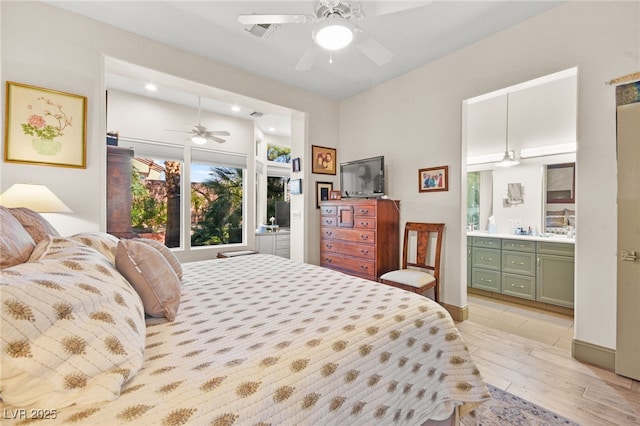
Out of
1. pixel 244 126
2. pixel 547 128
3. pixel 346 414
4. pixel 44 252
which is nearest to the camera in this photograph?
pixel 346 414

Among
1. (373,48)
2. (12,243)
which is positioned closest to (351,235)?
(373,48)

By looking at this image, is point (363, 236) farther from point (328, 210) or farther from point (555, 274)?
point (555, 274)

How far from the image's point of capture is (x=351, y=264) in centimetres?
361

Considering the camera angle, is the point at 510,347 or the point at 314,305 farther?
the point at 510,347

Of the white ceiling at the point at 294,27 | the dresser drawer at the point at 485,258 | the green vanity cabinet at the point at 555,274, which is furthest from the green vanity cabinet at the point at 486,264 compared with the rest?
the white ceiling at the point at 294,27

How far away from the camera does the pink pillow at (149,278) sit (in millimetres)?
1216

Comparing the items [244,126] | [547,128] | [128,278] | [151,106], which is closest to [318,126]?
[244,126]

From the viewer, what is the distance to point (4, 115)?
2.14 m

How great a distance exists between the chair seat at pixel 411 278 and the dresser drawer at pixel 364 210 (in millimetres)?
746

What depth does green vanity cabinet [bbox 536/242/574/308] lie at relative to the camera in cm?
319

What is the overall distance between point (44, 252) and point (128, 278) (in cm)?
30

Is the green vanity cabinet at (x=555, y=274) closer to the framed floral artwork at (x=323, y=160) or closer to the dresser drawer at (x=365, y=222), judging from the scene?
the dresser drawer at (x=365, y=222)

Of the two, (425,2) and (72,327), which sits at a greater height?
(425,2)

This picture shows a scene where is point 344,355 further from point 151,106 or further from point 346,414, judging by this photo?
point 151,106
